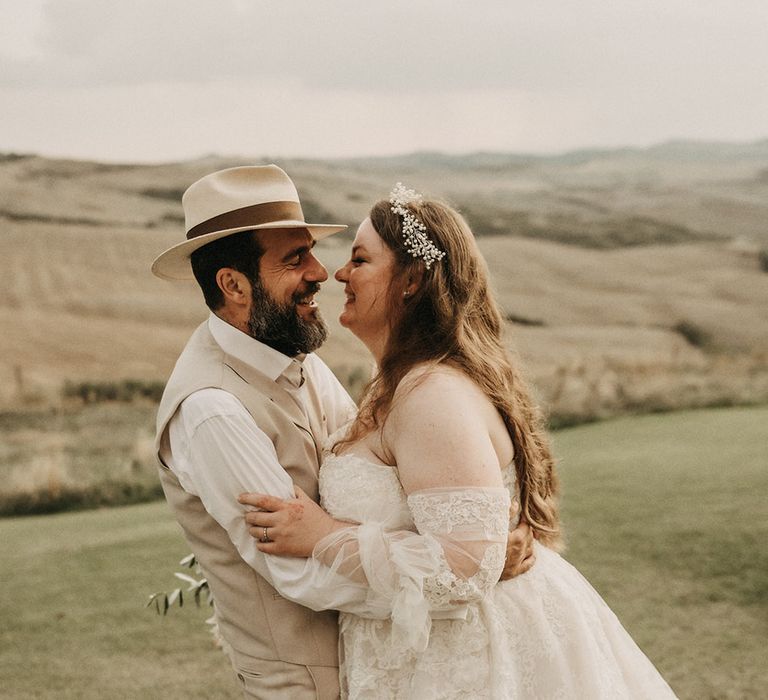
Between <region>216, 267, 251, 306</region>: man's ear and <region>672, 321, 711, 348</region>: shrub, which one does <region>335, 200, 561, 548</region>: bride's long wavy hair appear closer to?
<region>216, 267, 251, 306</region>: man's ear

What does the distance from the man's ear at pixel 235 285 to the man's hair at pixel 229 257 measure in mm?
14

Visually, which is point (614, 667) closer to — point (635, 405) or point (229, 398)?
point (229, 398)

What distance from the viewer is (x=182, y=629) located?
4.70 meters

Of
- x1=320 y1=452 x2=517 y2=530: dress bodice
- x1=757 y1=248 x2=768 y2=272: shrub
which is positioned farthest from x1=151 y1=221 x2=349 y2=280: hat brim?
x1=757 y1=248 x2=768 y2=272: shrub

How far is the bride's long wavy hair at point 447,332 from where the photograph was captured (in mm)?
2582

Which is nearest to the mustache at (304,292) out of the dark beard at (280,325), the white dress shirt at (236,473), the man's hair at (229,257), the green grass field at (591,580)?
the dark beard at (280,325)

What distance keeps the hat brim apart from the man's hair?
0.03 metres

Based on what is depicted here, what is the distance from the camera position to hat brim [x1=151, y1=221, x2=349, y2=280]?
2.71 m

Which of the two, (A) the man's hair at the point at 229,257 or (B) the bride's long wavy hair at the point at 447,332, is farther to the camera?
(A) the man's hair at the point at 229,257

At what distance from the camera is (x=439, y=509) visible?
92.0 inches

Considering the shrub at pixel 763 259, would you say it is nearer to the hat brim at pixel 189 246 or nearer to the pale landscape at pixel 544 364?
the pale landscape at pixel 544 364

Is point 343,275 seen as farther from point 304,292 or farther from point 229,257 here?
point 229,257

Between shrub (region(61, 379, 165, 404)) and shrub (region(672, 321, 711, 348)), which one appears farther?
shrub (region(672, 321, 711, 348))

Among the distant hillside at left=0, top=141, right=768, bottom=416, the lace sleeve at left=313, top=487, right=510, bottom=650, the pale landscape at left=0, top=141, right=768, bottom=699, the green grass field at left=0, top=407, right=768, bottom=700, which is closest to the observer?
the lace sleeve at left=313, top=487, right=510, bottom=650
